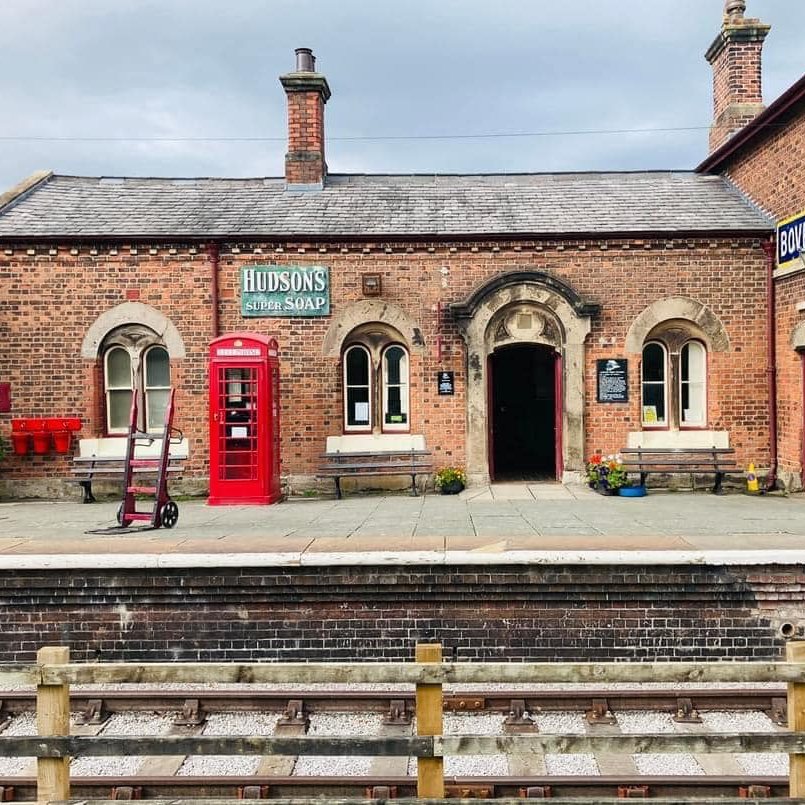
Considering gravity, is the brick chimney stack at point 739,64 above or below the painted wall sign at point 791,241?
above

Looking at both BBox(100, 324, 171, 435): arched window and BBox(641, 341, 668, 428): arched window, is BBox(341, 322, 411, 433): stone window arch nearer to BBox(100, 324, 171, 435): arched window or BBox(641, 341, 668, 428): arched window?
BBox(100, 324, 171, 435): arched window

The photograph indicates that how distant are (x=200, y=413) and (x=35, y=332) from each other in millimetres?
3412

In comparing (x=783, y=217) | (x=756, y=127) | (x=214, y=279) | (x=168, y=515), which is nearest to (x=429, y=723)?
(x=168, y=515)

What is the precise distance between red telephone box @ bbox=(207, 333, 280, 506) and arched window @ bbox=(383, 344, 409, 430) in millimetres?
2365

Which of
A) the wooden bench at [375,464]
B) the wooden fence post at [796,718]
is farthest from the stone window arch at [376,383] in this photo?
the wooden fence post at [796,718]

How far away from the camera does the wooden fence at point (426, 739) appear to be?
334 cm

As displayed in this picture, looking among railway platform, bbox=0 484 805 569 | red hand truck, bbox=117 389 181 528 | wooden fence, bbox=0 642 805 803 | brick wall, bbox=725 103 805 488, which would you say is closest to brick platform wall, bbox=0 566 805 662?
railway platform, bbox=0 484 805 569

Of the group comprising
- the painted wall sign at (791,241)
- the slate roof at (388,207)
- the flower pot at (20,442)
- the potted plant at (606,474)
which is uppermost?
the slate roof at (388,207)

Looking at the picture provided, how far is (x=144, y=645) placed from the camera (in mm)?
6570

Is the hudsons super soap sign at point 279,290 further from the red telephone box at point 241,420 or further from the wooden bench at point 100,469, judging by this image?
the wooden bench at point 100,469

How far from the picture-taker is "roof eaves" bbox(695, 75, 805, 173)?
35.4 feet

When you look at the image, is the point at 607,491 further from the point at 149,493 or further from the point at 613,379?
the point at 149,493

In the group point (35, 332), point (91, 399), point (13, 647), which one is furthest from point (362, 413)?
point (13, 647)

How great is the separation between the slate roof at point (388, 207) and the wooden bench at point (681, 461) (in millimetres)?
4067
